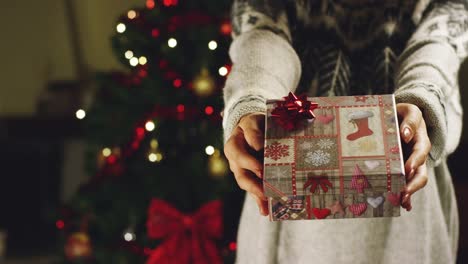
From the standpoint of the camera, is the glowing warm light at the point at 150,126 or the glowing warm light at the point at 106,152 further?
the glowing warm light at the point at 106,152

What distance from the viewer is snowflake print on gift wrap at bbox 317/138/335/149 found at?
504 mm

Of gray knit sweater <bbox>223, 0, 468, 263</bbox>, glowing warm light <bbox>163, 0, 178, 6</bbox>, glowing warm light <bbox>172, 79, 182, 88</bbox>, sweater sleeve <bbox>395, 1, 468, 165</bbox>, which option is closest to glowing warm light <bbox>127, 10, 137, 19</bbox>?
glowing warm light <bbox>163, 0, 178, 6</bbox>

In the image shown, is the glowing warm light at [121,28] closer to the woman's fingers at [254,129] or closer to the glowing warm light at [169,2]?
the glowing warm light at [169,2]

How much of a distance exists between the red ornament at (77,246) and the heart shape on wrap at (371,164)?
1.51 metres

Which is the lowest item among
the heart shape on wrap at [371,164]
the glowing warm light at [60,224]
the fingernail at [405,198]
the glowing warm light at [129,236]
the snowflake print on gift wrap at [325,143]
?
the fingernail at [405,198]

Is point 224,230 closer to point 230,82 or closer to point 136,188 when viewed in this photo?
point 136,188

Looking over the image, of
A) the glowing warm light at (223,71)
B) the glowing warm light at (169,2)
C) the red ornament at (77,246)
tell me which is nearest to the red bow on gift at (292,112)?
the glowing warm light at (223,71)

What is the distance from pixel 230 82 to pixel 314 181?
0.20 metres

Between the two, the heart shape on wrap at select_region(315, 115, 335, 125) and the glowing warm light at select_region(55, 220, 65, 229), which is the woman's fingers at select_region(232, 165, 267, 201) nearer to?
the heart shape on wrap at select_region(315, 115, 335, 125)

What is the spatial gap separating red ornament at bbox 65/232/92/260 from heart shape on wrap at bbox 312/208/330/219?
1.47m

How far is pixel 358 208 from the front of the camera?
497mm

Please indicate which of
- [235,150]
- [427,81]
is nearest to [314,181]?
[235,150]

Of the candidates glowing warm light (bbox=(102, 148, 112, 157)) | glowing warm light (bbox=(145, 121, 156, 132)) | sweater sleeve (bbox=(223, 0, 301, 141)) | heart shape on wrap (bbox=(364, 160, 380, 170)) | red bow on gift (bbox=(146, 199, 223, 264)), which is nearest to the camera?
heart shape on wrap (bbox=(364, 160, 380, 170))

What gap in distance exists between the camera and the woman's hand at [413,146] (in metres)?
0.50
